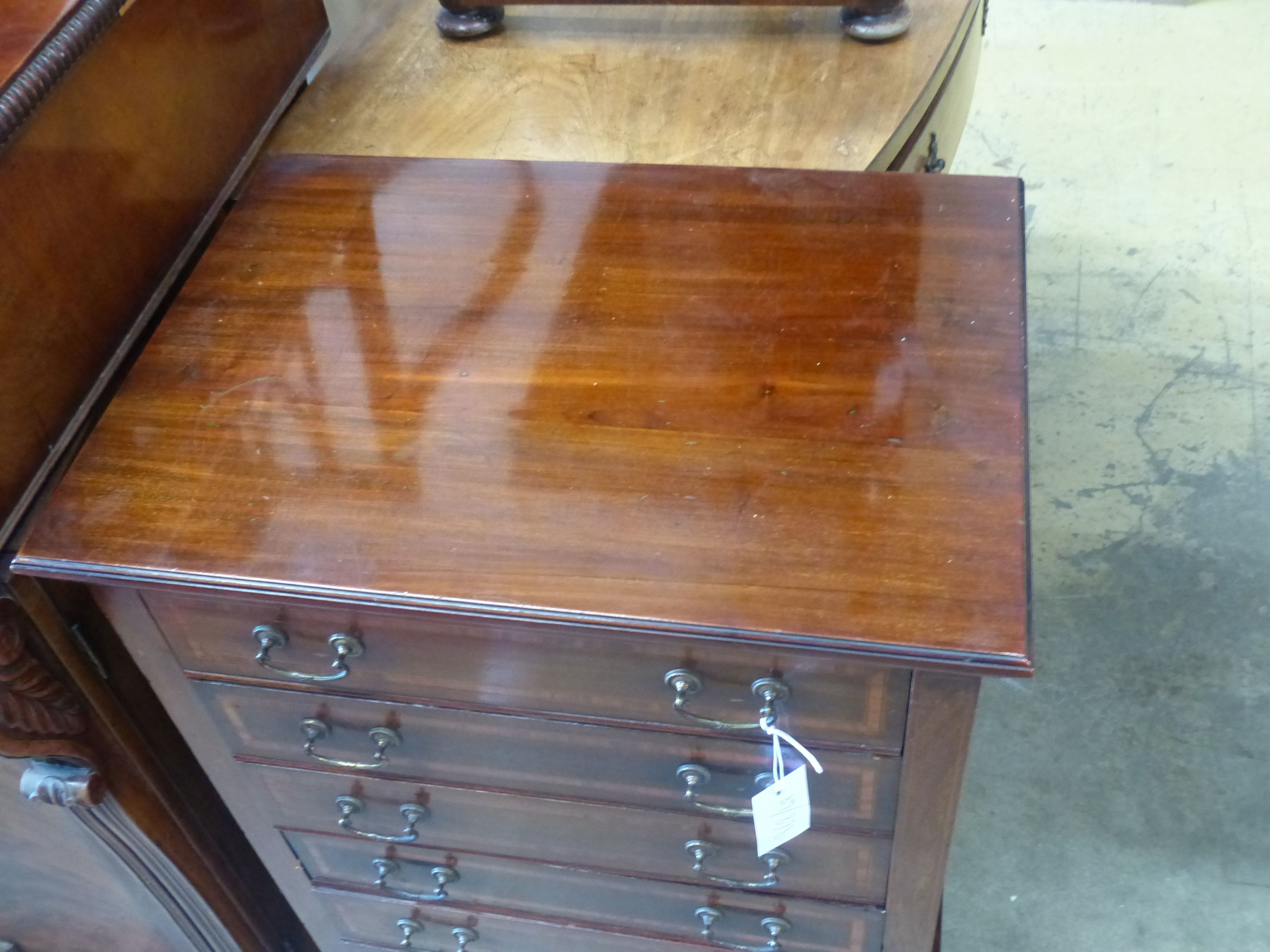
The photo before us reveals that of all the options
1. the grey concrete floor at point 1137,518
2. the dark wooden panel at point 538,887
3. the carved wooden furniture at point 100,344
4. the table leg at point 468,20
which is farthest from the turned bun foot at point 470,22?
the grey concrete floor at point 1137,518

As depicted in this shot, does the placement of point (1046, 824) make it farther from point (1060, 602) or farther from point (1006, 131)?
point (1006, 131)

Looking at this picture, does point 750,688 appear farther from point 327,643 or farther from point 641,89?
point 641,89

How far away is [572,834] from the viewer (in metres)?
0.88

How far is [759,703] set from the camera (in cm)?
70

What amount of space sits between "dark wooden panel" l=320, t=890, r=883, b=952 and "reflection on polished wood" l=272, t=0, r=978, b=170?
0.60 metres

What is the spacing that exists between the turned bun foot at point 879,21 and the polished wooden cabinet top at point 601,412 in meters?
0.25

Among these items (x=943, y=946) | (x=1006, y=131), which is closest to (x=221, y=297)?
(x=943, y=946)

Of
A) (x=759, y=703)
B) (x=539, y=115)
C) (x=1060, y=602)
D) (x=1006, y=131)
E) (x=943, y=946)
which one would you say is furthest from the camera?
(x=1006, y=131)

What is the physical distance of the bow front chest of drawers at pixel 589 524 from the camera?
0.65 metres

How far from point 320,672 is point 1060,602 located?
42.4 inches

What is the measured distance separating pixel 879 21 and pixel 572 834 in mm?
762

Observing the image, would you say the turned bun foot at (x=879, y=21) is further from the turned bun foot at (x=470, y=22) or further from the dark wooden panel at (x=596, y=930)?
the dark wooden panel at (x=596, y=930)

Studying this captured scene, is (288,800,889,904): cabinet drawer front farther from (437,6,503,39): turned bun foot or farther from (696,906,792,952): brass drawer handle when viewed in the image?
(437,6,503,39): turned bun foot

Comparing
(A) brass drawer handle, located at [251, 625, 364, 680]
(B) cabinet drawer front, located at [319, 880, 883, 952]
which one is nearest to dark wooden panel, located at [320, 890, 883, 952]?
(B) cabinet drawer front, located at [319, 880, 883, 952]
